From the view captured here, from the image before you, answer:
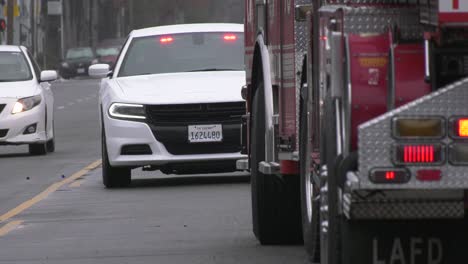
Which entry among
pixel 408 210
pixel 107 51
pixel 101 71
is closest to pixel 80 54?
pixel 107 51

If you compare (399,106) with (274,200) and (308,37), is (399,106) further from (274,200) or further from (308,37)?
(274,200)

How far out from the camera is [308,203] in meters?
8.85

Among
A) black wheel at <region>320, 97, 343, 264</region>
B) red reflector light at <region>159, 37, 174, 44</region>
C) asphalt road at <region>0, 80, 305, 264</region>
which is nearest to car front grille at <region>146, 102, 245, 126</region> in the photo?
asphalt road at <region>0, 80, 305, 264</region>

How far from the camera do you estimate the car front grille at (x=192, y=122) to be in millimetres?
16250

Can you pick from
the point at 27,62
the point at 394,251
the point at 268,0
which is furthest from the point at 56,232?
the point at 27,62

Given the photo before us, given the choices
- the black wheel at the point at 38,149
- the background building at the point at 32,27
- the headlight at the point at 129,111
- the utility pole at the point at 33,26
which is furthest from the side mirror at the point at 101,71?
the utility pole at the point at 33,26

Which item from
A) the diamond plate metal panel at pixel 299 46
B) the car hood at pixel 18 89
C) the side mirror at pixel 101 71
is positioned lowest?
the car hood at pixel 18 89

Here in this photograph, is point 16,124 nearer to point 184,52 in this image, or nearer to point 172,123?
point 184,52

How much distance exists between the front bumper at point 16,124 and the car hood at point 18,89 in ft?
0.39

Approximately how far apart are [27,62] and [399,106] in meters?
17.9

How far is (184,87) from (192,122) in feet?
1.65

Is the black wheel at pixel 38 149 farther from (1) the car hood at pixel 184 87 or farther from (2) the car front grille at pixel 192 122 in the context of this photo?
(2) the car front grille at pixel 192 122

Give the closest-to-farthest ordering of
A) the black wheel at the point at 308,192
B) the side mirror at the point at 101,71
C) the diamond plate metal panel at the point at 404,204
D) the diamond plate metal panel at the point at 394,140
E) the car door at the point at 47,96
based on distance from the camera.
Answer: the diamond plate metal panel at the point at 394,140 < the diamond plate metal panel at the point at 404,204 < the black wheel at the point at 308,192 < the side mirror at the point at 101,71 < the car door at the point at 47,96

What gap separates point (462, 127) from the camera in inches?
248
